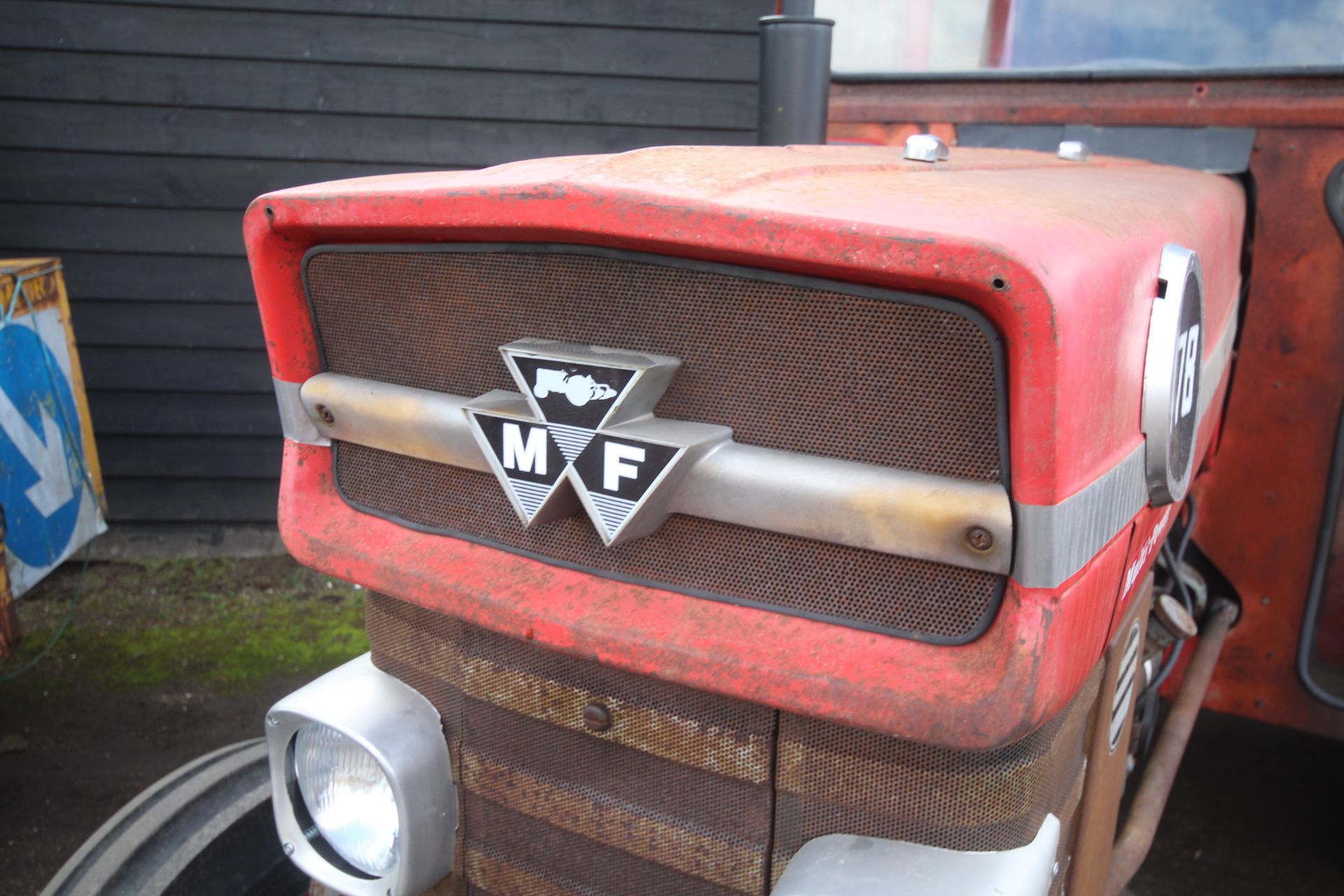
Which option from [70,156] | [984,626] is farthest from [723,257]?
[70,156]

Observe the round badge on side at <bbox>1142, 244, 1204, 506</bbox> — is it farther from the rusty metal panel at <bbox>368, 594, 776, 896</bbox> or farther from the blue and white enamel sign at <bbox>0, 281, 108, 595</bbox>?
the blue and white enamel sign at <bbox>0, 281, 108, 595</bbox>

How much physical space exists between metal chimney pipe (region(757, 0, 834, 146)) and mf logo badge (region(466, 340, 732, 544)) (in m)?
1.03

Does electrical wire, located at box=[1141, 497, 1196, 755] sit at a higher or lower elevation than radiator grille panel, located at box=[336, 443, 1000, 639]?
lower

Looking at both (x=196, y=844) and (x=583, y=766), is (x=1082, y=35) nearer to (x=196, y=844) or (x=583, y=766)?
(x=583, y=766)

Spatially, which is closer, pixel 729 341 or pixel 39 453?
pixel 729 341

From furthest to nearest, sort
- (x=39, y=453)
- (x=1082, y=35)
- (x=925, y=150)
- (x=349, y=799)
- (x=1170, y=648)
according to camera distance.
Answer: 1. (x=39, y=453)
2. (x=1082, y=35)
3. (x=1170, y=648)
4. (x=925, y=150)
5. (x=349, y=799)

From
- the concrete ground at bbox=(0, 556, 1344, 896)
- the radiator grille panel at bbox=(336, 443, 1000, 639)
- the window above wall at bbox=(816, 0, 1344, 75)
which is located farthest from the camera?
the concrete ground at bbox=(0, 556, 1344, 896)

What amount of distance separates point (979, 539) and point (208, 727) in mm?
2880

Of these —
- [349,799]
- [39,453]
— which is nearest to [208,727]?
[39,453]

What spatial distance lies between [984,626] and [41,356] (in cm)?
310

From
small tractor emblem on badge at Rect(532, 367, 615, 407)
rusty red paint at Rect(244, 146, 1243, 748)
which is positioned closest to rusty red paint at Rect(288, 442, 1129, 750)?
rusty red paint at Rect(244, 146, 1243, 748)

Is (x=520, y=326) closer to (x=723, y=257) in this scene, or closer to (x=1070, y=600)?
(x=723, y=257)

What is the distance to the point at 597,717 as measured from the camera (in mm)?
1125

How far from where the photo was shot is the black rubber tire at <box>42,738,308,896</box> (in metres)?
1.42
